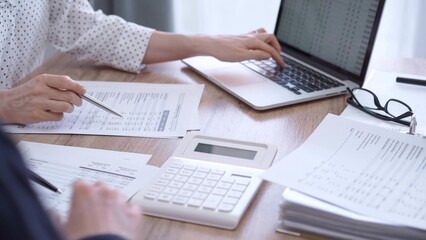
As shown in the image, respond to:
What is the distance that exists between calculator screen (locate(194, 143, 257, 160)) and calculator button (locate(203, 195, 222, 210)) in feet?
0.47

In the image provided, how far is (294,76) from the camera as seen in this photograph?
1.33 m

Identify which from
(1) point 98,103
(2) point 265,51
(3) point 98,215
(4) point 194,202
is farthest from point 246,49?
(3) point 98,215

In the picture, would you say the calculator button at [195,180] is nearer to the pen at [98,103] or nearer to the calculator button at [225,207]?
the calculator button at [225,207]

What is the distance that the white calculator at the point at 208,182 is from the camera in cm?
83

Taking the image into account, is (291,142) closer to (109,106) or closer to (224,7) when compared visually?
(109,106)

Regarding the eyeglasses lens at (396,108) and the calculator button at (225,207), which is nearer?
the calculator button at (225,207)

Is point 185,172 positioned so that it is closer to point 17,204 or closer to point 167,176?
point 167,176

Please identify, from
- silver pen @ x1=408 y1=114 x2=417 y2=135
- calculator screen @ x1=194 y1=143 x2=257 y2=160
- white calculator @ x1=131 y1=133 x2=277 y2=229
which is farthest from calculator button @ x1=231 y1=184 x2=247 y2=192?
silver pen @ x1=408 y1=114 x2=417 y2=135

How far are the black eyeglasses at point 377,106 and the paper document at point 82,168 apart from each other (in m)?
0.43

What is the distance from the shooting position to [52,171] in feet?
3.13

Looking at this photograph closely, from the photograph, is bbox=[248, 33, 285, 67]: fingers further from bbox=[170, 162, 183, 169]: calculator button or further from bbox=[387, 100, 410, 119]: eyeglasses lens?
bbox=[170, 162, 183, 169]: calculator button

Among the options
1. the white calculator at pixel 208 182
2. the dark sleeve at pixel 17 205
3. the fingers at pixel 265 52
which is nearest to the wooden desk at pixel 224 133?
the white calculator at pixel 208 182

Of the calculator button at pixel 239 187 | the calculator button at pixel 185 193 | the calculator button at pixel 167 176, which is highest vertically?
the calculator button at pixel 239 187

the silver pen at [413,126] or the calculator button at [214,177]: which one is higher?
the silver pen at [413,126]
